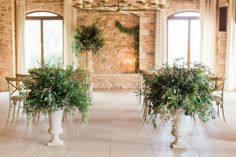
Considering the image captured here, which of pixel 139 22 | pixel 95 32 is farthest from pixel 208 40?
pixel 95 32

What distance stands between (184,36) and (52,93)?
26.3 ft

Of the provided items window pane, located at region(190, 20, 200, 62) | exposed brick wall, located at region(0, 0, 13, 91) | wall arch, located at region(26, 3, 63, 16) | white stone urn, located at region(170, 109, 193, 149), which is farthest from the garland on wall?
white stone urn, located at region(170, 109, 193, 149)

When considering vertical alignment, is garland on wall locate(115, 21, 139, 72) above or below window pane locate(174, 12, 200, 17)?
below

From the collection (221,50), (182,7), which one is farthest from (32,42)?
(221,50)

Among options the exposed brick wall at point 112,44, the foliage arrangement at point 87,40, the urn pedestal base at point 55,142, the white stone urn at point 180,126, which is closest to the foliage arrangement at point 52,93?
the urn pedestal base at point 55,142

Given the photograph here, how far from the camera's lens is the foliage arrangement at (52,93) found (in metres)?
4.49

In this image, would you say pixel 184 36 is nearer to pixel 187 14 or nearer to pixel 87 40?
pixel 187 14

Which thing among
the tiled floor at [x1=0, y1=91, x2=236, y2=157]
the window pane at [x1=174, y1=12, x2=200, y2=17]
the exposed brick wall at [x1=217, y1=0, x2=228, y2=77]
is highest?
the window pane at [x1=174, y1=12, x2=200, y2=17]

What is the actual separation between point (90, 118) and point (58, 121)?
76.1 inches

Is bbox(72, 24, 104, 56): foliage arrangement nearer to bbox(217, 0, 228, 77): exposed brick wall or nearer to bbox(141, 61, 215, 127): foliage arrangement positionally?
bbox(217, 0, 228, 77): exposed brick wall

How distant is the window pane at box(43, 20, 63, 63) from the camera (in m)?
11.6

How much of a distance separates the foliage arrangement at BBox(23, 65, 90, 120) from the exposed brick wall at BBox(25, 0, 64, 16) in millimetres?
7014

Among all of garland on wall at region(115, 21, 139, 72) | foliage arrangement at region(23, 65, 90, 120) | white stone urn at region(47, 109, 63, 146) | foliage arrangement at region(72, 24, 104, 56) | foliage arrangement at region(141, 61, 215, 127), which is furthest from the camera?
garland on wall at region(115, 21, 139, 72)

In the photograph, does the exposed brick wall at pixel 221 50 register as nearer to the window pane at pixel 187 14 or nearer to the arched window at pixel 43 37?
the window pane at pixel 187 14
